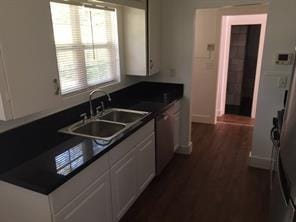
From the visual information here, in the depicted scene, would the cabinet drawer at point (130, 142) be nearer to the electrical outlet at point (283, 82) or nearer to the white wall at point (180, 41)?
the white wall at point (180, 41)

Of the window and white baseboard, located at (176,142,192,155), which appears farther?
white baseboard, located at (176,142,192,155)

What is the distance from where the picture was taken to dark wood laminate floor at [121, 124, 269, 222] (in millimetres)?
2373

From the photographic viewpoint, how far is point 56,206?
1.41m

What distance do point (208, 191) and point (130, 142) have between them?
3.82 feet

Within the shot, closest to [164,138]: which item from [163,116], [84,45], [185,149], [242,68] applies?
[163,116]

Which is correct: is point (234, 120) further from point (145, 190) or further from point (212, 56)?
point (145, 190)

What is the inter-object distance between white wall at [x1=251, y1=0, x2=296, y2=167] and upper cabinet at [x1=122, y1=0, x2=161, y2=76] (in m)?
1.29

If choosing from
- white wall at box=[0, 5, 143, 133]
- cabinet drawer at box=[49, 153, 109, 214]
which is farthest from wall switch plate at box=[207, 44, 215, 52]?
cabinet drawer at box=[49, 153, 109, 214]

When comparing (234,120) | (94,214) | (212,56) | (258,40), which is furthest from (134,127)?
(258,40)

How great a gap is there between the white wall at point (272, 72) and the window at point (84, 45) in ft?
5.74

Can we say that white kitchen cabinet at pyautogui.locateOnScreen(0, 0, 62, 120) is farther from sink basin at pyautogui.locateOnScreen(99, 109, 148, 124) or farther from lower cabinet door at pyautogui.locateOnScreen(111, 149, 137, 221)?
sink basin at pyautogui.locateOnScreen(99, 109, 148, 124)

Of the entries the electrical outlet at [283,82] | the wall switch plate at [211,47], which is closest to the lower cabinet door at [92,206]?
the electrical outlet at [283,82]

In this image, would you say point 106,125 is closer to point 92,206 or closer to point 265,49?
point 92,206

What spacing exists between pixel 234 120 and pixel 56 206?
422cm
